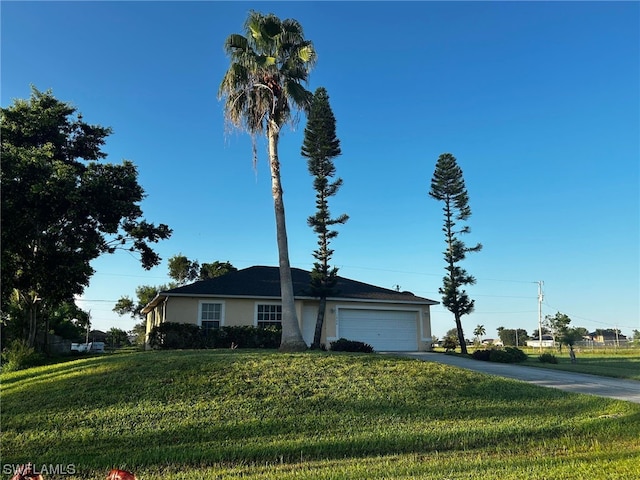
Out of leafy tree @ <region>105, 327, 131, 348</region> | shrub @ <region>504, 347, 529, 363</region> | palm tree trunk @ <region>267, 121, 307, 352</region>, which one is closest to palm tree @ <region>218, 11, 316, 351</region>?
palm tree trunk @ <region>267, 121, 307, 352</region>

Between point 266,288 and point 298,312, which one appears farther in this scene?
point 266,288

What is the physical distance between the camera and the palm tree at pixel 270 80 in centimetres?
1566

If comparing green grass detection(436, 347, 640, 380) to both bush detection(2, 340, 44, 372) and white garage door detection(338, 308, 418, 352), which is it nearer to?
white garage door detection(338, 308, 418, 352)

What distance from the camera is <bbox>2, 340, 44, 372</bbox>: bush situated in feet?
50.5

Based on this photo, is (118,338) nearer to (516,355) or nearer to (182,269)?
(182,269)

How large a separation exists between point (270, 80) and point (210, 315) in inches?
401

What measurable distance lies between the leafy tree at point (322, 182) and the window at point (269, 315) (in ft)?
5.99

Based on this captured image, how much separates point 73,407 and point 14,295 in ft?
43.5

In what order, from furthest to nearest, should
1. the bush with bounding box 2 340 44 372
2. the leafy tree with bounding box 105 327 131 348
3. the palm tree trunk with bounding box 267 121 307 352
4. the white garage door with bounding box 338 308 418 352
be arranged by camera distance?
the leafy tree with bounding box 105 327 131 348 < the white garage door with bounding box 338 308 418 352 < the bush with bounding box 2 340 44 372 < the palm tree trunk with bounding box 267 121 307 352

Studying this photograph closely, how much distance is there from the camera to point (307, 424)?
7.20m

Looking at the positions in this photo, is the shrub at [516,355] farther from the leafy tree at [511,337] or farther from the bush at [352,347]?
the leafy tree at [511,337]

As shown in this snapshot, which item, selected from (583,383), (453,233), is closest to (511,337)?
(453,233)

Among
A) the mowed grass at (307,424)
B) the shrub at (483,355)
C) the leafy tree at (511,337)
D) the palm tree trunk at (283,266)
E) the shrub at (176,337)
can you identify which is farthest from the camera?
the leafy tree at (511,337)

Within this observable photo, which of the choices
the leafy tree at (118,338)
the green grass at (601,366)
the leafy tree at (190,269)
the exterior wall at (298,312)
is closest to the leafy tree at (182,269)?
the leafy tree at (190,269)
